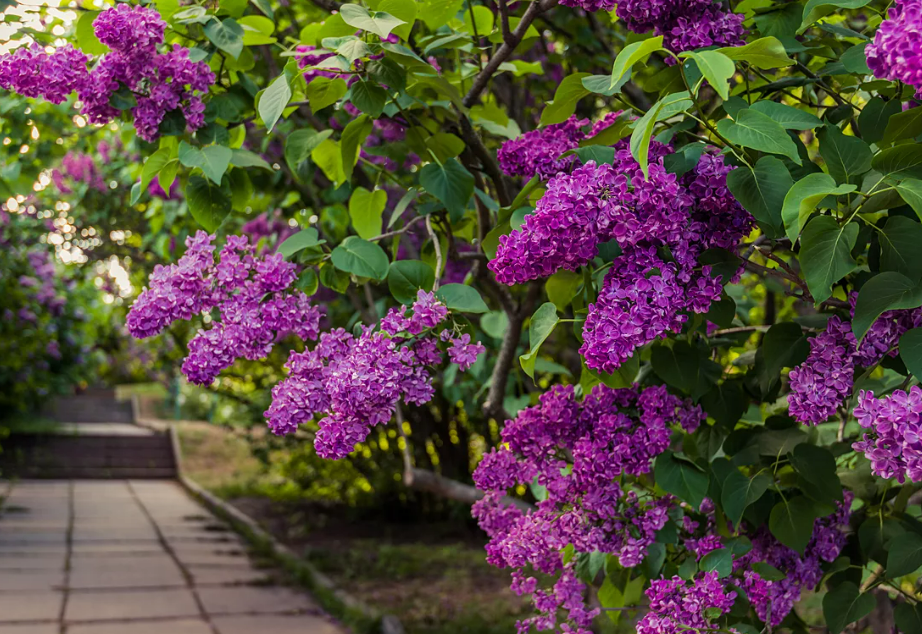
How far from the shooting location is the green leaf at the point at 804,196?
91 centimetres

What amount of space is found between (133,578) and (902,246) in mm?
5225

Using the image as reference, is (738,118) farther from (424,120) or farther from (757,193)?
(424,120)

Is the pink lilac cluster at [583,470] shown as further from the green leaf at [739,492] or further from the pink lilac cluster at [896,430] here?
the pink lilac cluster at [896,430]

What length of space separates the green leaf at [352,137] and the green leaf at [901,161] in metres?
0.97

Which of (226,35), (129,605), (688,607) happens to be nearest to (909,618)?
(688,607)

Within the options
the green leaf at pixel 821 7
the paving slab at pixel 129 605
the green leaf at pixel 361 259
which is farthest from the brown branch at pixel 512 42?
the paving slab at pixel 129 605

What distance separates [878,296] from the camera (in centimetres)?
100

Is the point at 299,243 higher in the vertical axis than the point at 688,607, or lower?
higher

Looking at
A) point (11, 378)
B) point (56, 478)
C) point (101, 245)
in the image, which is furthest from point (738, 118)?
point (56, 478)

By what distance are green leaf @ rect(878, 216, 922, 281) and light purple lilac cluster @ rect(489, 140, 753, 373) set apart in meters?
0.19

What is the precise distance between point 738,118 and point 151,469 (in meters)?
12.1

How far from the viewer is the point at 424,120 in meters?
1.78

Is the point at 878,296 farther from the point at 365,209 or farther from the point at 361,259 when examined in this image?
the point at 365,209

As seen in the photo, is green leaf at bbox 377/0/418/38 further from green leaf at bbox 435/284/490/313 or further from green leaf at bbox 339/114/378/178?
green leaf at bbox 435/284/490/313
